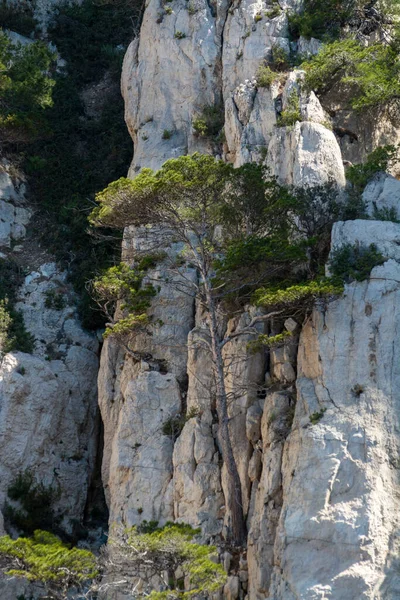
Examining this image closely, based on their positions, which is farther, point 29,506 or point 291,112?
point 291,112

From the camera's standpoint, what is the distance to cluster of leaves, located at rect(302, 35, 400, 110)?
30.9m

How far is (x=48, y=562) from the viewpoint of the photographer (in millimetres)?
20016

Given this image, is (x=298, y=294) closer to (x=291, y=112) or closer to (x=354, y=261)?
(x=354, y=261)

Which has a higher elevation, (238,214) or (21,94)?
(21,94)

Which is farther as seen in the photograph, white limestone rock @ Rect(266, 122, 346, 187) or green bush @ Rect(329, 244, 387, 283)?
white limestone rock @ Rect(266, 122, 346, 187)

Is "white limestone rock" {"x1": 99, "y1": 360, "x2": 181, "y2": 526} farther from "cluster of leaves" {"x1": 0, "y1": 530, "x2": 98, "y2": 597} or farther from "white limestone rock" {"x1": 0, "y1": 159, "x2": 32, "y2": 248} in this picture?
"white limestone rock" {"x1": 0, "y1": 159, "x2": 32, "y2": 248}

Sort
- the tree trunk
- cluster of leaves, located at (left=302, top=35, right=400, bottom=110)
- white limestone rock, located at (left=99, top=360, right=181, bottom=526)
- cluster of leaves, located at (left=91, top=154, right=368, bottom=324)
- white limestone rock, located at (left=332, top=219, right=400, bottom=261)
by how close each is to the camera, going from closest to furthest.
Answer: the tree trunk
cluster of leaves, located at (left=91, top=154, right=368, bottom=324)
white limestone rock, located at (left=332, top=219, right=400, bottom=261)
white limestone rock, located at (left=99, top=360, right=181, bottom=526)
cluster of leaves, located at (left=302, top=35, right=400, bottom=110)

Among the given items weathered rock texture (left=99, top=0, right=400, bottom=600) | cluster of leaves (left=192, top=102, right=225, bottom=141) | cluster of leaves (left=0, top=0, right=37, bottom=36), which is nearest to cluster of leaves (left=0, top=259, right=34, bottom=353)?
weathered rock texture (left=99, top=0, right=400, bottom=600)

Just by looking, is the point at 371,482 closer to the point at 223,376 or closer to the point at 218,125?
the point at 223,376

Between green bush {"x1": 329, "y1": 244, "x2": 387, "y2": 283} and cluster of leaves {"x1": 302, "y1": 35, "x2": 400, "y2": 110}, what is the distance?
8488 mm

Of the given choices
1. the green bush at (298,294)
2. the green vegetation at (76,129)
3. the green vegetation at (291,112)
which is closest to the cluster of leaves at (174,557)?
the green bush at (298,294)

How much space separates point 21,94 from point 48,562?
72.8ft

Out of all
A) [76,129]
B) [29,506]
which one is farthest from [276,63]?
[29,506]

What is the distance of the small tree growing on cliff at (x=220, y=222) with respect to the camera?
2386 cm
